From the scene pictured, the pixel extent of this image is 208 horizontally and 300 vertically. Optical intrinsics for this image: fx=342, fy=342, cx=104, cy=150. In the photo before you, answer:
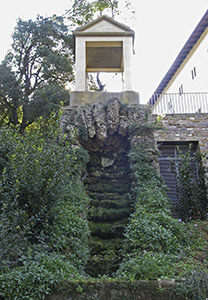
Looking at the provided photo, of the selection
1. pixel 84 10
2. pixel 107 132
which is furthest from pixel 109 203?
pixel 84 10

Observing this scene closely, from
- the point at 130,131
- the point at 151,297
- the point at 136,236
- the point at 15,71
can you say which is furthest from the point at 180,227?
the point at 15,71

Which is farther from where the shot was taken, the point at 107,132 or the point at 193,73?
the point at 193,73

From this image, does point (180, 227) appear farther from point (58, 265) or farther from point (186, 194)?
point (58, 265)

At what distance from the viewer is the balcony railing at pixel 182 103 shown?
1248 centimetres

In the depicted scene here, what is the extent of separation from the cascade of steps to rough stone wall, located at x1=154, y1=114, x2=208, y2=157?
2219 millimetres

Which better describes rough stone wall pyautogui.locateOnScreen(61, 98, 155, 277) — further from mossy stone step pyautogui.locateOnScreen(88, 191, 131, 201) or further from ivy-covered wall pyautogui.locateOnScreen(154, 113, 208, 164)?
ivy-covered wall pyautogui.locateOnScreen(154, 113, 208, 164)

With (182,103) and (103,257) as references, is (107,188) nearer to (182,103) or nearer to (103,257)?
(103,257)

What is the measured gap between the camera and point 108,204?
26.3ft

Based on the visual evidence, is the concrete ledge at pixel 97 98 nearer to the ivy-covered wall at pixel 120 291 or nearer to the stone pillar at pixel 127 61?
Answer: the stone pillar at pixel 127 61

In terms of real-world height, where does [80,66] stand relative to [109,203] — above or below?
above

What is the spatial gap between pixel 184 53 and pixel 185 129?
7.64 meters

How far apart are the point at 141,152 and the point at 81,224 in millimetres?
3170

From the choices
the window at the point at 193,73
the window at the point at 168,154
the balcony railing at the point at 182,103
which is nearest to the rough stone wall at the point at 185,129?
the window at the point at 168,154

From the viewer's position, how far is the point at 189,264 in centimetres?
537
